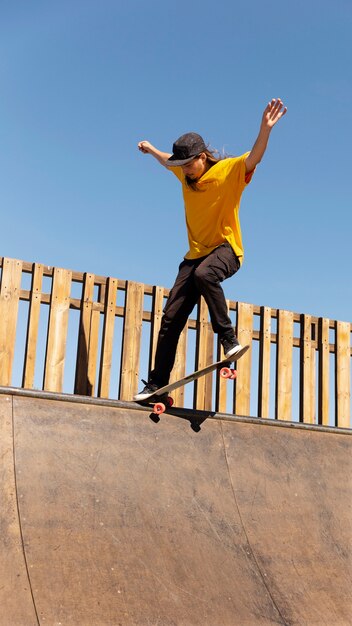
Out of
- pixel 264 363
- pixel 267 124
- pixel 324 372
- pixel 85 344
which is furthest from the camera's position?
pixel 324 372

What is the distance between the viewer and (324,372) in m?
9.15

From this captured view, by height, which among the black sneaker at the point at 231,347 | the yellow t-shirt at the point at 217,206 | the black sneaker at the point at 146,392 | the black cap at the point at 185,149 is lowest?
the black sneaker at the point at 146,392

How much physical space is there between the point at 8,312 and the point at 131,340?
1.31m

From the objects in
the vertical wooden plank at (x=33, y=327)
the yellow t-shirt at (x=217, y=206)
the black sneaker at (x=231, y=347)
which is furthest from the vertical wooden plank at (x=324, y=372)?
the vertical wooden plank at (x=33, y=327)

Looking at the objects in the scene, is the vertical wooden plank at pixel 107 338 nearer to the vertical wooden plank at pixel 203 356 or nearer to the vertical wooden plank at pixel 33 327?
the vertical wooden plank at pixel 33 327

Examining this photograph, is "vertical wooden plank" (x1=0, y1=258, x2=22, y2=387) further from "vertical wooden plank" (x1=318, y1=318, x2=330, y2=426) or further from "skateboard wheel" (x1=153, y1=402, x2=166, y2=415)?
"vertical wooden plank" (x1=318, y1=318, x2=330, y2=426)

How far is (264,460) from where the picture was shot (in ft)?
19.6

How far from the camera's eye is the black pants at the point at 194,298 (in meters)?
5.80

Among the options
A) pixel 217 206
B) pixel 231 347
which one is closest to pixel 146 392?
pixel 231 347

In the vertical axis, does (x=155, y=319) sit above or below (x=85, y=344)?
above

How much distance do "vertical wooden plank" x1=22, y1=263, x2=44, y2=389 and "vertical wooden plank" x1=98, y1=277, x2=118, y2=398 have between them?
0.69 metres

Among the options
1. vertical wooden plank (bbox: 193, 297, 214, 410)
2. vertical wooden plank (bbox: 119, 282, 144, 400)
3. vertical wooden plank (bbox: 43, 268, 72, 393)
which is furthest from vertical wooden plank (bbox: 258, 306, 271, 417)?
vertical wooden plank (bbox: 43, 268, 72, 393)

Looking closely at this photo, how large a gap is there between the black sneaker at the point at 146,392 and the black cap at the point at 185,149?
178 centimetres

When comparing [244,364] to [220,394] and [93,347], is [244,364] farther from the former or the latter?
[93,347]
